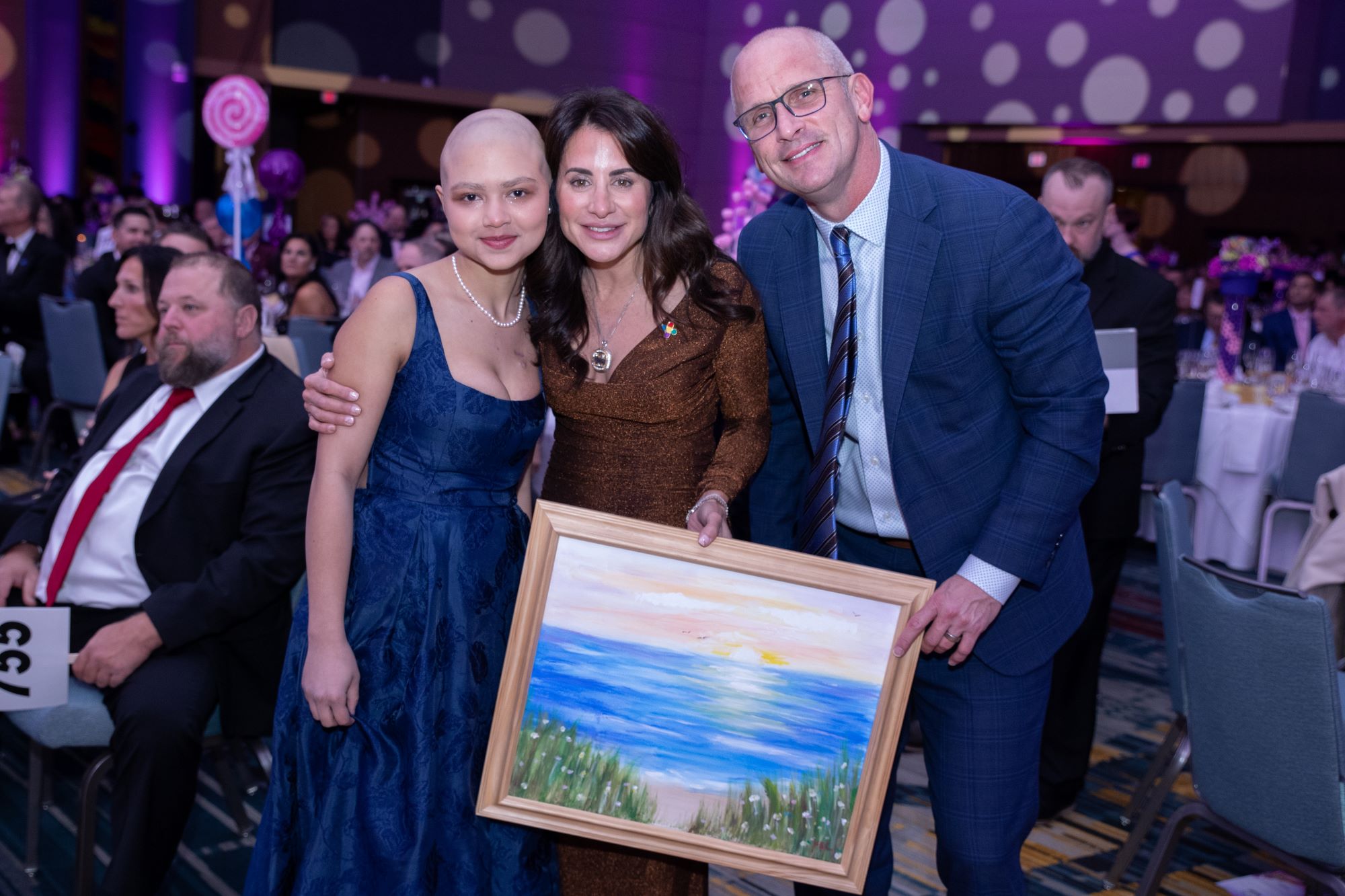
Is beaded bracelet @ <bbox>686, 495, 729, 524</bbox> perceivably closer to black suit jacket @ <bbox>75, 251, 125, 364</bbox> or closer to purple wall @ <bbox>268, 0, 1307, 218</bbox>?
black suit jacket @ <bbox>75, 251, 125, 364</bbox>

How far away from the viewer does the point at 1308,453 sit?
18.1ft

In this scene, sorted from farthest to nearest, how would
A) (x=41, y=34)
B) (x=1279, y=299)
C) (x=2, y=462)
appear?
1. (x=41, y=34)
2. (x=1279, y=299)
3. (x=2, y=462)

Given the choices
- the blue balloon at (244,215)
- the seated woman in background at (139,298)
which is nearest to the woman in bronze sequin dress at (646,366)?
the seated woman in background at (139,298)

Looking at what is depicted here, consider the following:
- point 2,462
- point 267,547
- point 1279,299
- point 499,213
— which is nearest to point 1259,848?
point 499,213

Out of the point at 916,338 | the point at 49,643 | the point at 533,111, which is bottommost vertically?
the point at 49,643

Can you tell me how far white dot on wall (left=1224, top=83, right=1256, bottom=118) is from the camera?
34.8 feet

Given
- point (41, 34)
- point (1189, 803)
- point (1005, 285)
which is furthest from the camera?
point (41, 34)

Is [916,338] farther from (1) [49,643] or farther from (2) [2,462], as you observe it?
(2) [2,462]

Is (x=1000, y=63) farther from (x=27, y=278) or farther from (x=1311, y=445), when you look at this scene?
(x=27, y=278)

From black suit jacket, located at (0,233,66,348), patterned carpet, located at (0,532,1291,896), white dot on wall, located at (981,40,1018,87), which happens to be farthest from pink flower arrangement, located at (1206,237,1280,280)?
black suit jacket, located at (0,233,66,348)

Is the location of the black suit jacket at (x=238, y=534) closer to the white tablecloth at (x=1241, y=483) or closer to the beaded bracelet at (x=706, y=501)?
the beaded bracelet at (x=706, y=501)

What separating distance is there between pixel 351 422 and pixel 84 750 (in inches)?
94.2

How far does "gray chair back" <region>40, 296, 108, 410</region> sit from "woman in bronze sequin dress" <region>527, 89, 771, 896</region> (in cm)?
504

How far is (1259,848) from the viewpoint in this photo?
2342 millimetres
